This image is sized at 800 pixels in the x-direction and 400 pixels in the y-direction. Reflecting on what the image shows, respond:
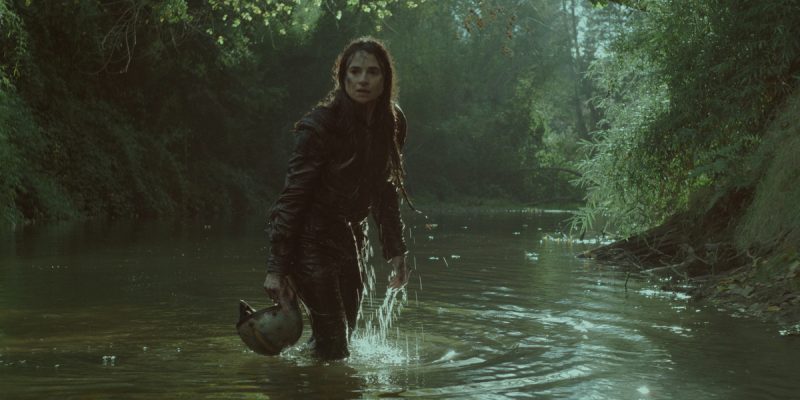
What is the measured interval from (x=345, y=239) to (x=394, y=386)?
3.57 feet

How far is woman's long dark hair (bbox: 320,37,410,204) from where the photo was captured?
244 inches

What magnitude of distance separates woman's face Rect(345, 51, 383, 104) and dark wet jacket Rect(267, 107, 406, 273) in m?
0.18

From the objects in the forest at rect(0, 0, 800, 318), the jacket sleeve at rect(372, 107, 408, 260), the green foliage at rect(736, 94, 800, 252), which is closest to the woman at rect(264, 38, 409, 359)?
the jacket sleeve at rect(372, 107, 408, 260)

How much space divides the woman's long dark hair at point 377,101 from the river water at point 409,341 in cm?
144

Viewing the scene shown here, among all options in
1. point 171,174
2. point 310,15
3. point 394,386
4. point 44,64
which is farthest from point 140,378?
point 310,15

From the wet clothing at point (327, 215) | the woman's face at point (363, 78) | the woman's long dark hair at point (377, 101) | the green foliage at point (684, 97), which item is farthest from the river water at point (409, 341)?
the green foliage at point (684, 97)

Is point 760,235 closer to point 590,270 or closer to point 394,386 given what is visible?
point 590,270

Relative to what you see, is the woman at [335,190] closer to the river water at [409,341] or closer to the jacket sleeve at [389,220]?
the jacket sleeve at [389,220]

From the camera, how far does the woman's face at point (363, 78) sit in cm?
622

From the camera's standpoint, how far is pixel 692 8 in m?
13.6

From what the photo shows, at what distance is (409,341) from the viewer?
25.0ft

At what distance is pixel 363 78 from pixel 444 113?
53.4 m

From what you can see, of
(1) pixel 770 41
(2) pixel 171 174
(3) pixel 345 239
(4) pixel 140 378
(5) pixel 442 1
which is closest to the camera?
(4) pixel 140 378

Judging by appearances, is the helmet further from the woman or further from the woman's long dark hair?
the woman's long dark hair
